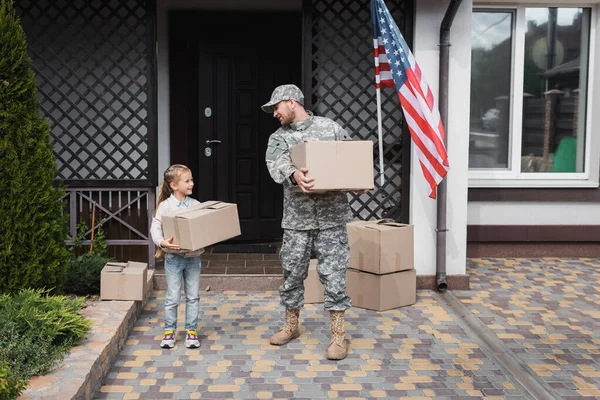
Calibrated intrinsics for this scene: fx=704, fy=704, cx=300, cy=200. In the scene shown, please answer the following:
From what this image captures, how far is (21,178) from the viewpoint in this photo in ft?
16.4

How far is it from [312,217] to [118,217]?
2643 mm

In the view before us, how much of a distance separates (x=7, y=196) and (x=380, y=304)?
3.02 metres

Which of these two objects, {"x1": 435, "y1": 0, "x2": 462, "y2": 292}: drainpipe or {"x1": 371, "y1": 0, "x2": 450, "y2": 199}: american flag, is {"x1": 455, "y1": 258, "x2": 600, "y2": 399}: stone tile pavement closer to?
{"x1": 435, "y1": 0, "x2": 462, "y2": 292}: drainpipe

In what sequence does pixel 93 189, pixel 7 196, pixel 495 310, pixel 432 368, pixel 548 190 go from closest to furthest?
pixel 432 368 < pixel 7 196 < pixel 495 310 < pixel 93 189 < pixel 548 190

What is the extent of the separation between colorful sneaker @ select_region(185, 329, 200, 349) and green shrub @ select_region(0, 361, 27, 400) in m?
1.64

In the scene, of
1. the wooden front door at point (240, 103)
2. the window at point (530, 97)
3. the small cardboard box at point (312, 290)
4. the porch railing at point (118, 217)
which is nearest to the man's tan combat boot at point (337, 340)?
the small cardboard box at point (312, 290)

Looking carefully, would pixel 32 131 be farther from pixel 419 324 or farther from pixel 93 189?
pixel 419 324

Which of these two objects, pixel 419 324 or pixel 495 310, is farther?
pixel 495 310

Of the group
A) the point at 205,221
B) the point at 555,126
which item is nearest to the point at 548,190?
the point at 555,126

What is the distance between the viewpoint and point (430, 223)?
6.62 m

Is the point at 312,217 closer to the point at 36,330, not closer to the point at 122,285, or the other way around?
the point at 122,285

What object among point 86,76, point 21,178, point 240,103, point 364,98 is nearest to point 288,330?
point 21,178

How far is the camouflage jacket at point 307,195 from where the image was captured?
4785 mm

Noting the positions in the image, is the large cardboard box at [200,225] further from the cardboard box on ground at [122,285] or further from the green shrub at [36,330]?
the cardboard box on ground at [122,285]
